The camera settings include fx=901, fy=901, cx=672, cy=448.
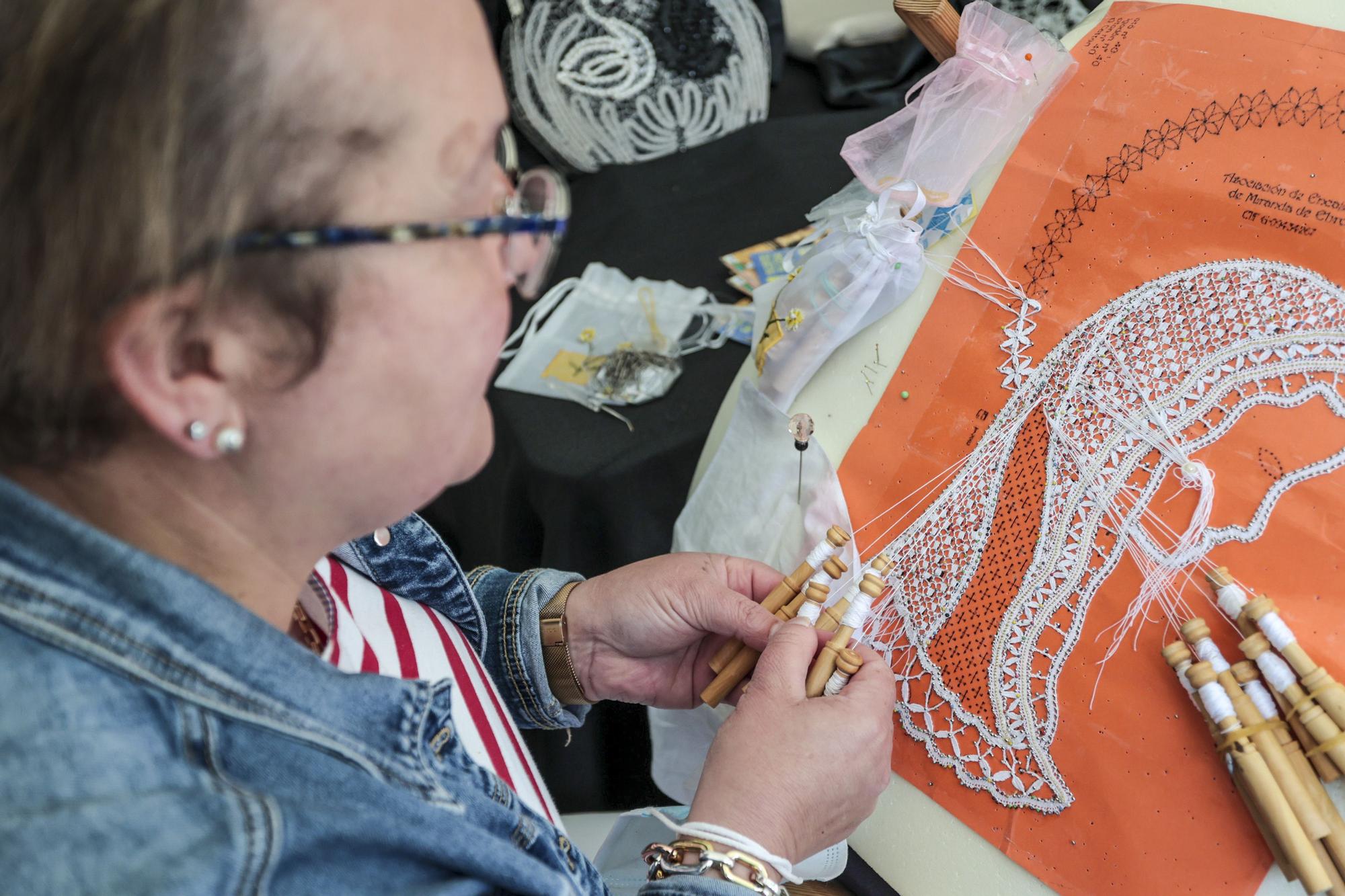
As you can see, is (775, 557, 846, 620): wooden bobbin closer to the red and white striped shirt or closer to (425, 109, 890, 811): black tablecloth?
the red and white striped shirt

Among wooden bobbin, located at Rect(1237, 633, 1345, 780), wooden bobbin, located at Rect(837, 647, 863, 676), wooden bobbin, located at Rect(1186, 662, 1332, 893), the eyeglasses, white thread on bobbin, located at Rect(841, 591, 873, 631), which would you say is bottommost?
wooden bobbin, located at Rect(837, 647, 863, 676)

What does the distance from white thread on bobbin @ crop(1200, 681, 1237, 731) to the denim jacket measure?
0.44 meters

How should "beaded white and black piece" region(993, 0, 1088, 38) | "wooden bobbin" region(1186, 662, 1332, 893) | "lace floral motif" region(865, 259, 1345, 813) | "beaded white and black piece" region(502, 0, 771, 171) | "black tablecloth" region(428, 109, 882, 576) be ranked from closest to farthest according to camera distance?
"wooden bobbin" region(1186, 662, 1332, 893) < "lace floral motif" region(865, 259, 1345, 813) < "black tablecloth" region(428, 109, 882, 576) < "beaded white and black piece" region(993, 0, 1088, 38) < "beaded white and black piece" region(502, 0, 771, 171)

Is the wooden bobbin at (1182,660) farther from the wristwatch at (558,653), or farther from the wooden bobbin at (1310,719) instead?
the wristwatch at (558,653)

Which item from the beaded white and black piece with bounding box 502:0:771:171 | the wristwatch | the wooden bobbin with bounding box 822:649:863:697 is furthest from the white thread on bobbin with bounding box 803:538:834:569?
the beaded white and black piece with bounding box 502:0:771:171

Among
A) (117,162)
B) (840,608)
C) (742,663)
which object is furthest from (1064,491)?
(117,162)

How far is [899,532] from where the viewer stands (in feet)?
2.74

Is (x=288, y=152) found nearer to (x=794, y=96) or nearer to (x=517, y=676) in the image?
(x=517, y=676)

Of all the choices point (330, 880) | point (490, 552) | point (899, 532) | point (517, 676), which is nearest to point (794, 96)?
point (490, 552)

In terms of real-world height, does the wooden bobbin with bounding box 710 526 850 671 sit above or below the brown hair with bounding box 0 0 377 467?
below

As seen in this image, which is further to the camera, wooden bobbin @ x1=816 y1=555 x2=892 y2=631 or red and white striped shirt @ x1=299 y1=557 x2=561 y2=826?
wooden bobbin @ x1=816 y1=555 x2=892 y2=631

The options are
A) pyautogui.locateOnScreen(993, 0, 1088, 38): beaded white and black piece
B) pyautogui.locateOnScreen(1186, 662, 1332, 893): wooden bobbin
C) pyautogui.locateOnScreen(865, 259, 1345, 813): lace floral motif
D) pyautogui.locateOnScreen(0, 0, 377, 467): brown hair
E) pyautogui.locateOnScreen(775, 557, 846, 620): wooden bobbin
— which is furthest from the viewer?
pyautogui.locateOnScreen(993, 0, 1088, 38): beaded white and black piece

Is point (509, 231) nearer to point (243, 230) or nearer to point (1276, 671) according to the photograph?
point (243, 230)

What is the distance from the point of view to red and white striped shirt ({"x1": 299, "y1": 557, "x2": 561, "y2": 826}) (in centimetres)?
63
